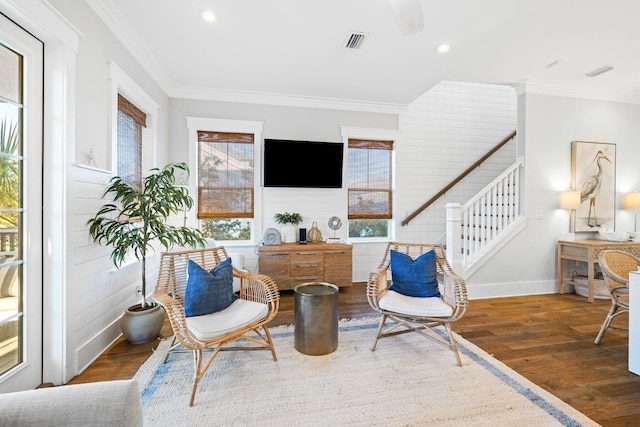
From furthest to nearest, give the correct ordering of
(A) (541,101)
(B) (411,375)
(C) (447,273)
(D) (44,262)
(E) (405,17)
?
(A) (541,101), (C) (447,273), (B) (411,375), (D) (44,262), (E) (405,17)

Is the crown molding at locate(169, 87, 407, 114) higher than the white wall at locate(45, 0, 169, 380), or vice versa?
the crown molding at locate(169, 87, 407, 114)

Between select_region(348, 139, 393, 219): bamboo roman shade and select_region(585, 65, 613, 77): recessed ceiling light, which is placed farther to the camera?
select_region(348, 139, 393, 219): bamboo roman shade

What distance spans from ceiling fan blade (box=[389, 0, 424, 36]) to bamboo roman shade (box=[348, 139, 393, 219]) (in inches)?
115

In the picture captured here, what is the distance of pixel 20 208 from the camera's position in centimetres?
183

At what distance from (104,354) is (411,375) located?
2447mm

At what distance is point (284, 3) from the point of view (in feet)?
7.89

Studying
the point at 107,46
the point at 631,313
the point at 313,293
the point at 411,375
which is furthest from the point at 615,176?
the point at 107,46

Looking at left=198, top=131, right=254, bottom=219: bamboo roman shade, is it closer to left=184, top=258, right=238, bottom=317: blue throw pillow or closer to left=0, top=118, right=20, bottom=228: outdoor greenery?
left=184, top=258, right=238, bottom=317: blue throw pillow

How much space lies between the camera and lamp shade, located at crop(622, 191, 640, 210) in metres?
4.12

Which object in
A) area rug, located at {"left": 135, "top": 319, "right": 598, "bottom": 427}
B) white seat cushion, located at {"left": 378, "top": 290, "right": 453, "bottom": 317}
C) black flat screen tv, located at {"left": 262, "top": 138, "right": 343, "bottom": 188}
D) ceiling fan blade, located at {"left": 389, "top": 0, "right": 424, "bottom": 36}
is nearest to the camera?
ceiling fan blade, located at {"left": 389, "top": 0, "right": 424, "bottom": 36}

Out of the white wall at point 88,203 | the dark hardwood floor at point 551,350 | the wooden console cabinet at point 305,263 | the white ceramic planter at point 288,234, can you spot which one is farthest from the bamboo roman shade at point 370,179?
the white wall at point 88,203

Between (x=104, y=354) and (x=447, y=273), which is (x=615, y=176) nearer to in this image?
(x=447, y=273)

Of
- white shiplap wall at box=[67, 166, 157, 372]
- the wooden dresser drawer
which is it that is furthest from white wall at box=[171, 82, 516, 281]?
white shiplap wall at box=[67, 166, 157, 372]

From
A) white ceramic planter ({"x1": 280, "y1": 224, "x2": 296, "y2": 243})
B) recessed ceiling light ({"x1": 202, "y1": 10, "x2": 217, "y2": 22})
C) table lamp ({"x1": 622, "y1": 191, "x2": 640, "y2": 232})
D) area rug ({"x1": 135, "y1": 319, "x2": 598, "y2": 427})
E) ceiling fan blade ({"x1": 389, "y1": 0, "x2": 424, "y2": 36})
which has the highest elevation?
recessed ceiling light ({"x1": 202, "y1": 10, "x2": 217, "y2": 22})
